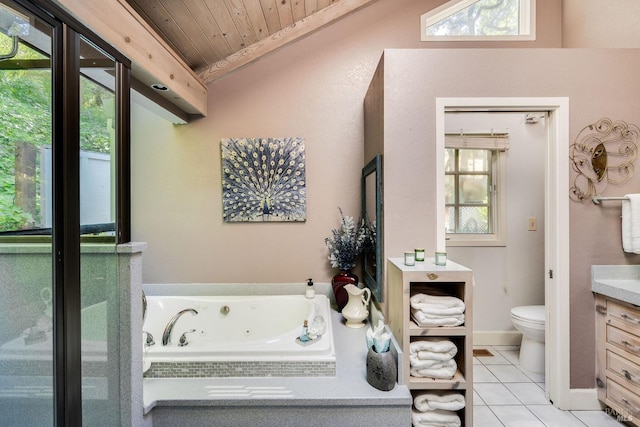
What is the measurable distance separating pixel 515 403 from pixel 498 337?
971 mm

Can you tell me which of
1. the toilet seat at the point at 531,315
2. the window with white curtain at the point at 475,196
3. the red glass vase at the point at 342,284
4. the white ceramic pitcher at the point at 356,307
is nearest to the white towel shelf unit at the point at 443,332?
the white ceramic pitcher at the point at 356,307

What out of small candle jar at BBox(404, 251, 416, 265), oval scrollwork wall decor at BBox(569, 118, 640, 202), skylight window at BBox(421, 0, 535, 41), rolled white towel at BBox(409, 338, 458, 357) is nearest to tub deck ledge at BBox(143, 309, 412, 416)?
rolled white towel at BBox(409, 338, 458, 357)

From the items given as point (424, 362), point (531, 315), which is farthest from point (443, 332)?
point (531, 315)

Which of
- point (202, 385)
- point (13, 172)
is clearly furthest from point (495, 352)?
point (13, 172)

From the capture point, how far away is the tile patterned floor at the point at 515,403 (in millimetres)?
1880

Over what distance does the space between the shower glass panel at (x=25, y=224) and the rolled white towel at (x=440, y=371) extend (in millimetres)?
1592

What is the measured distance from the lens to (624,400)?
5.91ft

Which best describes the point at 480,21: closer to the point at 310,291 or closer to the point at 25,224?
the point at 310,291

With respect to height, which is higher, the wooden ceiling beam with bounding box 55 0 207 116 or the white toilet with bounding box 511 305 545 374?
the wooden ceiling beam with bounding box 55 0 207 116

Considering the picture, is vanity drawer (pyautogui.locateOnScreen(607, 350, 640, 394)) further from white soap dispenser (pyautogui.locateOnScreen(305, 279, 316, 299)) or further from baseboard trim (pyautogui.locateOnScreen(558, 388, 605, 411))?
white soap dispenser (pyautogui.locateOnScreen(305, 279, 316, 299))

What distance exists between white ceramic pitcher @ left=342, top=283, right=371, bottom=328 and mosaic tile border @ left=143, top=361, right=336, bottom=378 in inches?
24.7

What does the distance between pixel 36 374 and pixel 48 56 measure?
117cm

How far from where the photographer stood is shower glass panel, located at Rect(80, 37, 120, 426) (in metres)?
1.25

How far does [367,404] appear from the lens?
60.2 inches
